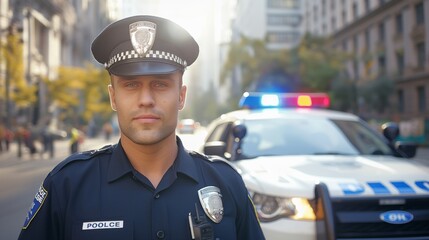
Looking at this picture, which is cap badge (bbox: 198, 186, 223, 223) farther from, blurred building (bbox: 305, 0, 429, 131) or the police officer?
blurred building (bbox: 305, 0, 429, 131)

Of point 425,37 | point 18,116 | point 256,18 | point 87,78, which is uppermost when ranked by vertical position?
point 256,18

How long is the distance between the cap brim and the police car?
69.0 inches

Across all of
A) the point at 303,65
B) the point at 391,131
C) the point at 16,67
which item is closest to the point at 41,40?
the point at 16,67

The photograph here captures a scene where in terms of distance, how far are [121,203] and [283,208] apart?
6.08ft

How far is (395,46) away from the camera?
37.1 metres

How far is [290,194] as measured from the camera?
348 cm

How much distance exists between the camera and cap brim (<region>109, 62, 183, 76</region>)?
1946 mm

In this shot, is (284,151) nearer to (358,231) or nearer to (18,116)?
(358,231)

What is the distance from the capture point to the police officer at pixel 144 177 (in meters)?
1.87

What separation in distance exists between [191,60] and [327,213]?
1.64 m

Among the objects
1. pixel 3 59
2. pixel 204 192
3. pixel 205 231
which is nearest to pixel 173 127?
pixel 204 192

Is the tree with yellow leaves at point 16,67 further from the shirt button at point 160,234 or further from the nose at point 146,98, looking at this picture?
the shirt button at point 160,234

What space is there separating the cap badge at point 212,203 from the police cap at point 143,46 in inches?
21.3

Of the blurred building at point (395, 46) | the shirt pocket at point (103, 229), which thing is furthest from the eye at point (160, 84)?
the blurred building at point (395, 46)
